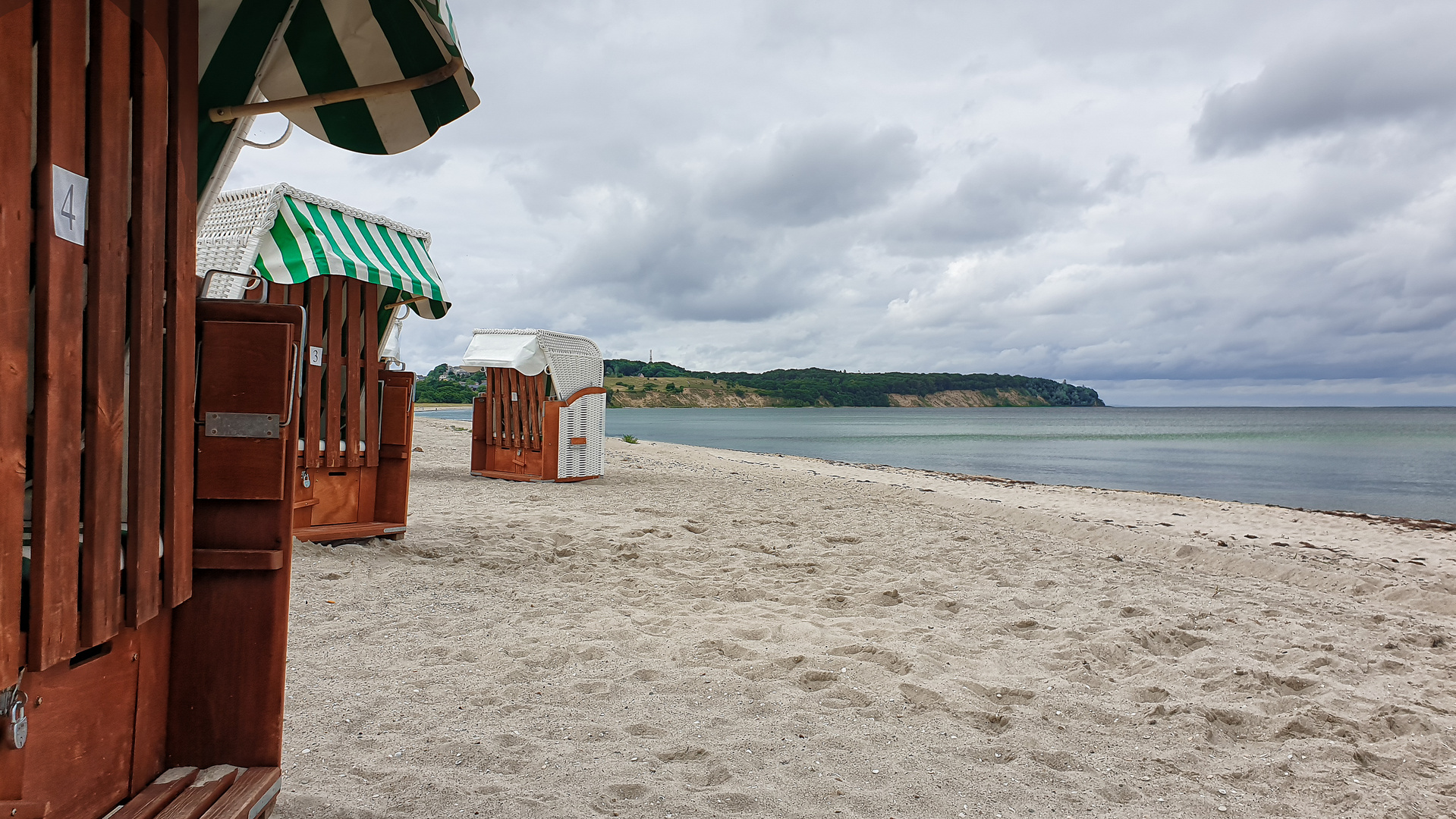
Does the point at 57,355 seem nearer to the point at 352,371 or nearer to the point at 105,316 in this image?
the point at 105,316

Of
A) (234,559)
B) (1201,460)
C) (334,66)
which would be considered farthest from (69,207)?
(1201,460)

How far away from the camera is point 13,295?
4.69 feet

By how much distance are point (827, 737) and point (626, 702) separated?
90 cm

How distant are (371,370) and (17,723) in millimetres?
5077

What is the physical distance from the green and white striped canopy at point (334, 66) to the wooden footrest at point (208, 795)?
175cm

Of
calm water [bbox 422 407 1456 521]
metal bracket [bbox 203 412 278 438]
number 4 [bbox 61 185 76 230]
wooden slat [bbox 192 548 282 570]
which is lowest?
calm water [bbox 422 407 1456 521]

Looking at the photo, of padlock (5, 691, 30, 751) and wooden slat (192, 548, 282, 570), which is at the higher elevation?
wooden slat (192, 548, 282, 570)

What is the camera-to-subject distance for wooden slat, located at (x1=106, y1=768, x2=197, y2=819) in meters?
1.80

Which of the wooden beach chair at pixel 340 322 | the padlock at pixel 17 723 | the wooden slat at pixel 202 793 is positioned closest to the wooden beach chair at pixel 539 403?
the wooden beach chair at pixel 340 322

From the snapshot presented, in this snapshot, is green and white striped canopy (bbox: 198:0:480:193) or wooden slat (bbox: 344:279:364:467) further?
wooden slat (bbox: 344:279:364:467)

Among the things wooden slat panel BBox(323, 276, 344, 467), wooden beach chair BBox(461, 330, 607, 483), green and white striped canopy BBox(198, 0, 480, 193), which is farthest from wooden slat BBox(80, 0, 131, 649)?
wooden beach chair BBox(461, 330, 607, 483)

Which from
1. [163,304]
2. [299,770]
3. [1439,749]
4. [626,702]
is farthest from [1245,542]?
[163,304]

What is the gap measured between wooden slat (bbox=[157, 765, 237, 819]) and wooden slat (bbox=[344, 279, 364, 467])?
4446mm

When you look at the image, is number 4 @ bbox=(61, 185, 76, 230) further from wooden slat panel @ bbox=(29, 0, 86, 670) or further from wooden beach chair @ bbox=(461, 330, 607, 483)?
wooden beach chair @ bbox=(461, 330, 607, 483)
